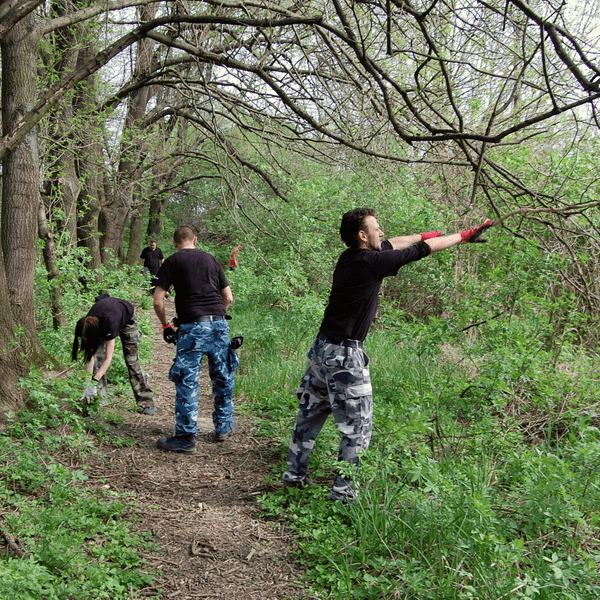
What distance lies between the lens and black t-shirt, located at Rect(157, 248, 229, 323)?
4.76 meters

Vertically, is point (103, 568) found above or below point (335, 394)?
below

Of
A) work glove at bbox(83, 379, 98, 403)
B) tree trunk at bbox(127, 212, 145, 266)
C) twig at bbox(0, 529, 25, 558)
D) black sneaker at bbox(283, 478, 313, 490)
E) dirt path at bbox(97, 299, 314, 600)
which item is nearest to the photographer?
A: twig at bbox(0, 529, 25, 558)

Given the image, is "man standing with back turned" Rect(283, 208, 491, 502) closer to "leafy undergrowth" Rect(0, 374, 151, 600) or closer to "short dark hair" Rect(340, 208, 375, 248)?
"short dark hair" Rect(340, 208, 375, 248)

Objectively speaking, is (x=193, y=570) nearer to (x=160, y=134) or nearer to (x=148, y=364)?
(x=148, y=364)

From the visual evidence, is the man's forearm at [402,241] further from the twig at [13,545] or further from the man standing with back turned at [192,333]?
the twig at [13,545]

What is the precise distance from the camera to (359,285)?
3.60 m

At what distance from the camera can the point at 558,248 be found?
16.2 ft

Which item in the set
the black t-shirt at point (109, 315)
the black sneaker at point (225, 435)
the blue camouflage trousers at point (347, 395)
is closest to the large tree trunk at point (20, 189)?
the black t-shirt at point (109, 315)

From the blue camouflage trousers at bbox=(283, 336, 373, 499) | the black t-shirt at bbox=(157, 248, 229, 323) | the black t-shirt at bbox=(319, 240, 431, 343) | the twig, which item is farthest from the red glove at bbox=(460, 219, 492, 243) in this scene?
the twig

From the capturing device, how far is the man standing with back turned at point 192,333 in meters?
4.69

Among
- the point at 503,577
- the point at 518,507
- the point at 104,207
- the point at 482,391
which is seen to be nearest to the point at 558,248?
the point at 482,391

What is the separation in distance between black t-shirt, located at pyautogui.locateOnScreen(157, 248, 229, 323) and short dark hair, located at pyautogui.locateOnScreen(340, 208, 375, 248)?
1629mm

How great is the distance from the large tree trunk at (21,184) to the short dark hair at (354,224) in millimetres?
3174

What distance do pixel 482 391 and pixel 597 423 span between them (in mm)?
1364
